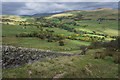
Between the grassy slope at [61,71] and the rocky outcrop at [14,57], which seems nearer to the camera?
the grassy slope at [61,71]

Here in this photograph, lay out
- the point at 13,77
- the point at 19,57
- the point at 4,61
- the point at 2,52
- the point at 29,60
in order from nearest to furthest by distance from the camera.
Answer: the point at 13,77
the point at 4,61
the point at 2,52
the point at 19,57
the point at 29,60

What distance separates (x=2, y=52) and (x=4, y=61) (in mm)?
1446

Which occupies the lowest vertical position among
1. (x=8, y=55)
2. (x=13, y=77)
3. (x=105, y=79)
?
(x=105, y=79)

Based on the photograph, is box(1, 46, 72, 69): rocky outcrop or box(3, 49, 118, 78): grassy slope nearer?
box(3, 49, 118, 78): grassy slope

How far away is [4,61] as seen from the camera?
35.0 feet

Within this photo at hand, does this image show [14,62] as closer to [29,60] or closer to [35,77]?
[29,60]

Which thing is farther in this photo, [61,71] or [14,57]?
[14,57]

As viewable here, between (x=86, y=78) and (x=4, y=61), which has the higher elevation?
(x=4, y=61)

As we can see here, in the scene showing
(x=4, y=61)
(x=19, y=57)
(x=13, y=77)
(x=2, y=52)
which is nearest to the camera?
(x=13, y=77)

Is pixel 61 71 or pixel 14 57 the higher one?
pixel 14 57

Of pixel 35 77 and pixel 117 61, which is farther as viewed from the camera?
pixel 117 61

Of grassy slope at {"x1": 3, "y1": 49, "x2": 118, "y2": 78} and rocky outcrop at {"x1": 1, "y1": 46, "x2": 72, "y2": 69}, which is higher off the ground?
rocky outcrop at {"x1": 1, "y1": 46, "x2": 72, "y2": 69}

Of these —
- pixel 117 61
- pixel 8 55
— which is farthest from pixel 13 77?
pixel 117 61

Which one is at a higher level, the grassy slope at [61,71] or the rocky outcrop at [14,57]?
the rocky outcrop at [14,57]
